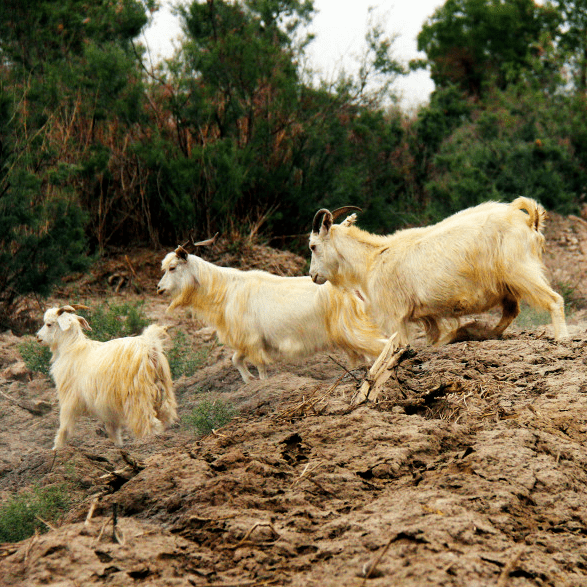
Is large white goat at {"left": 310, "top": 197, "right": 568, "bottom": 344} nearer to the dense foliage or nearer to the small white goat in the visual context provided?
the small white goat

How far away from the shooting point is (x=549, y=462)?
395 centimetres

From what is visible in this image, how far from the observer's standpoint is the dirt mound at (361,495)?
2984 millimetres

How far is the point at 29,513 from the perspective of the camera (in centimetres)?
466

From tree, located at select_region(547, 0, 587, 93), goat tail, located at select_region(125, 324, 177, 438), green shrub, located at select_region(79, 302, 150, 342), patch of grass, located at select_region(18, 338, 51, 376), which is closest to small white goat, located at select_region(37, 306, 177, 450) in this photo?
goat tail, located at select_region(125, 324, 177, 438)

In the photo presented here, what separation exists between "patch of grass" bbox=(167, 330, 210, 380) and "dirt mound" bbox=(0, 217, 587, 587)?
2.89m

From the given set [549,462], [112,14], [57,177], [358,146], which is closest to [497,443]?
[549,462]

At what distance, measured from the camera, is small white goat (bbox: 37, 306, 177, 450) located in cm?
652

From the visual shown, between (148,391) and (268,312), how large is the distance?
2.14 meters

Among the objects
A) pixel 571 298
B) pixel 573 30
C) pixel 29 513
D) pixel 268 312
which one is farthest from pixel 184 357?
pixel 573 30

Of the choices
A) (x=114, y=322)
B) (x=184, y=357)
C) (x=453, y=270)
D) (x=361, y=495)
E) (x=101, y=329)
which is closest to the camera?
(x=361, y=495)

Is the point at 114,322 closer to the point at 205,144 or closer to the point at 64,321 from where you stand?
the point at 64,321

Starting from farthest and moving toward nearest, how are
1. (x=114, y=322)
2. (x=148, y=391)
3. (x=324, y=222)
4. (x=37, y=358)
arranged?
(x=114, y=322) → (x=37, y=358) → (x=324, y=222) → (x=148, y=391)

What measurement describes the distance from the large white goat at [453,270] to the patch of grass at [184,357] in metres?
2.31

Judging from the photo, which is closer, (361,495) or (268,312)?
(361,495)
